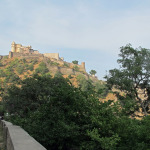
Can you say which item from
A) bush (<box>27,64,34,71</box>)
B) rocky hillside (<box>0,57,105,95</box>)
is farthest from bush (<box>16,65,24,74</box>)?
bush (<box>27,64,34,71</box>)

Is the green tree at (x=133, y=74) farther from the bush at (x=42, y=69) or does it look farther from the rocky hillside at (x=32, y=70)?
the bush at (x=42, y=69)

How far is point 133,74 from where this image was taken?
20.2m

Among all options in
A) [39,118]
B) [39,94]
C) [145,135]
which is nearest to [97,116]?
[145,135]

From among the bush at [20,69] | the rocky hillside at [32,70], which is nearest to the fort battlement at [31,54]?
the rocky hillside at [32,70]

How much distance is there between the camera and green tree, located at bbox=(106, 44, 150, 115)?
19.7 meters

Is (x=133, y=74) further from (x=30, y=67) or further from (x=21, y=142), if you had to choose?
(x=30, y=67)

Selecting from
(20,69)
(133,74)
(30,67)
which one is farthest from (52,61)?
(133,74)

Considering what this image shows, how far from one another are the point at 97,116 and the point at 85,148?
114cm

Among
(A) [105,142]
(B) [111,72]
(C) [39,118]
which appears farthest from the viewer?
(B) [111,72]

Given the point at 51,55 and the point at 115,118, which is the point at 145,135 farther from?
the point at 51,55

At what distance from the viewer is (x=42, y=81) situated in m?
26.1

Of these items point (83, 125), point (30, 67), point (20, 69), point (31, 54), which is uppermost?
point (31, 54)

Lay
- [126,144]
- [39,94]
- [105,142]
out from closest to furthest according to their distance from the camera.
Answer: [105,142] < [126,144] < [39,94]

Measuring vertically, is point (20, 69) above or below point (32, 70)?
above
